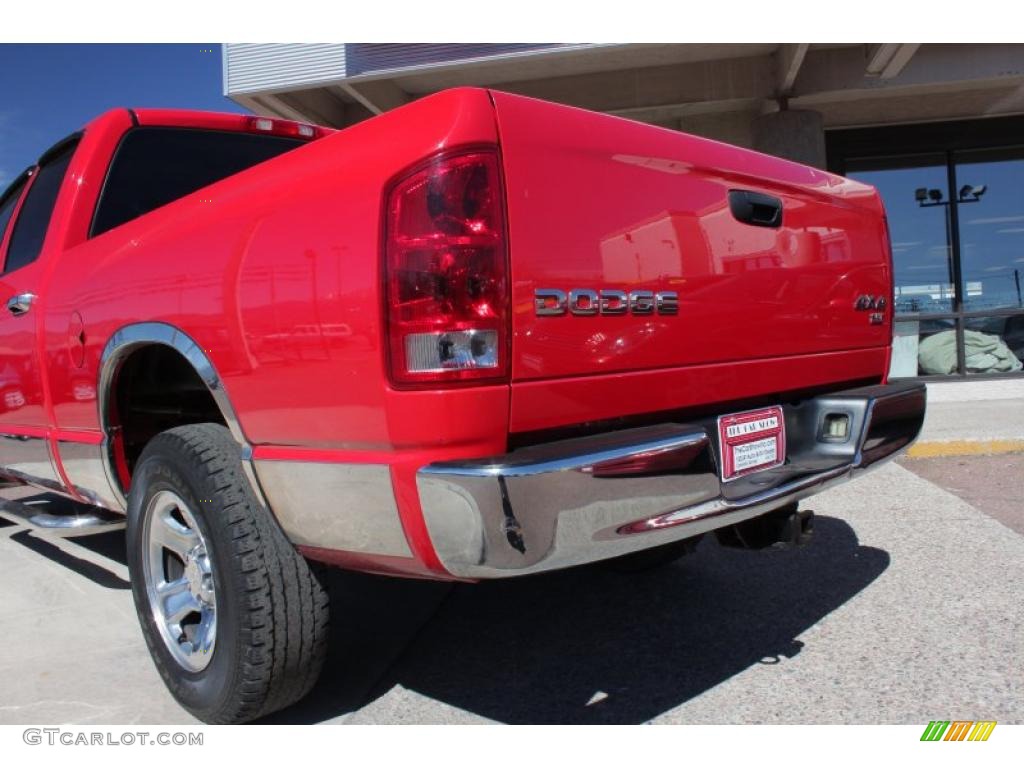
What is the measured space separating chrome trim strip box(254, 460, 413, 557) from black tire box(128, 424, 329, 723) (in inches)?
3.8

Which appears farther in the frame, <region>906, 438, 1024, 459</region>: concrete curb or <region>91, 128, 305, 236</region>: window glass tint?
<region>906, 438, 1024, 459</region>: concrete curb

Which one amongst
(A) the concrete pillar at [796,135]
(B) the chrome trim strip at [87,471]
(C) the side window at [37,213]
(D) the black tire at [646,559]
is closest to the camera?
(B) the chrome trim strip at [87,471]

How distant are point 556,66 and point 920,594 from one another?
6.07 m

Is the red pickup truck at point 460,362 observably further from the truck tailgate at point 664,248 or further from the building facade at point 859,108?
the building facade at point 859,108

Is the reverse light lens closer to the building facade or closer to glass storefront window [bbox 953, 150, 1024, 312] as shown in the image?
the building facade

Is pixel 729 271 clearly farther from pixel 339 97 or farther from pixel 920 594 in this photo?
pixel 339 97

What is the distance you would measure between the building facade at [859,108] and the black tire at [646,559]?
4771 mm

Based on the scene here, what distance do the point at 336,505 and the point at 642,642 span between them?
1.48m

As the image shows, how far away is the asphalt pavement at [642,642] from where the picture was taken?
245cm

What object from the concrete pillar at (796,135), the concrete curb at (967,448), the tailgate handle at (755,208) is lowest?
the concrete curb at (967,448)

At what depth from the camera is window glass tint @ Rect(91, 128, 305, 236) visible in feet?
10.9

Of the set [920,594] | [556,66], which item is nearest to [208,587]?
[920,594]
